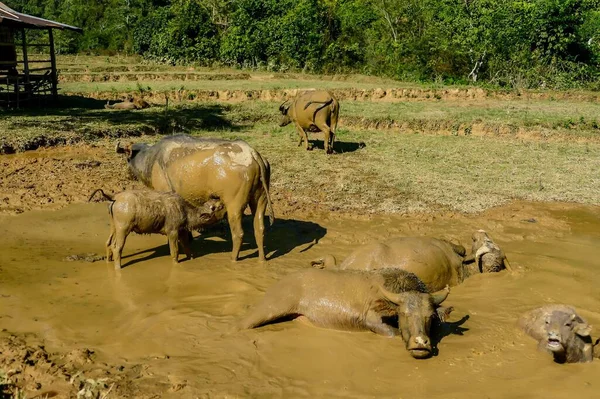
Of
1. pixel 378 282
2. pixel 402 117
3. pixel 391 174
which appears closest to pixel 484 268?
pixel 378 282

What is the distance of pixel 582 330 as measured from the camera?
17.3 feet

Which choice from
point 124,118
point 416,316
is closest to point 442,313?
point 416,316

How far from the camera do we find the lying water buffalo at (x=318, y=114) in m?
15.3

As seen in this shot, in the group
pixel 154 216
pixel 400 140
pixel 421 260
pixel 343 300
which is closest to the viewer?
pixel 343 300

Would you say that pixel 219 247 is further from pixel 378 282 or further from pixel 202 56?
pixel 202 56

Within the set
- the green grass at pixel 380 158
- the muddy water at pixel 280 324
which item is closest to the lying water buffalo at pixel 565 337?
the muddy water at pixel 280 324

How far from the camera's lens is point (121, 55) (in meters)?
39.5

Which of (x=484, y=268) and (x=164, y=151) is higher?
(x=164, y=151)

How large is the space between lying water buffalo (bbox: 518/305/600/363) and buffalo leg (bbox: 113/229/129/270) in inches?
199

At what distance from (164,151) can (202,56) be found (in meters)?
29.8

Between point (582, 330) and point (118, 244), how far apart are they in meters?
5.48

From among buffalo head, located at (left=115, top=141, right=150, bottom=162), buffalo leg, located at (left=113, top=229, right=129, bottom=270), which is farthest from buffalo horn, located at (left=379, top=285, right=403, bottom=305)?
buffalo head, located at (left=115, top=141, right=150, bottom=162)

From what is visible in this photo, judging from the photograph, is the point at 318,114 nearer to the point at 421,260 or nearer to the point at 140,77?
the point at 421,260

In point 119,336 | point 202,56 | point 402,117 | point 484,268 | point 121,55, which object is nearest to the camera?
point 119,336
